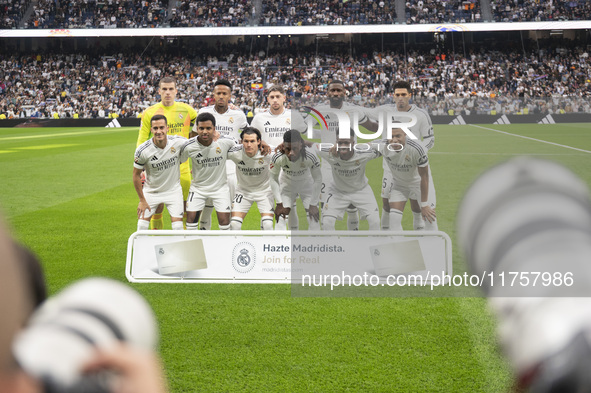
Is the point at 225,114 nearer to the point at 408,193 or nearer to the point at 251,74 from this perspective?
the point at 408,193

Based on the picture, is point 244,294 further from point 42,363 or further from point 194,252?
point 42,363

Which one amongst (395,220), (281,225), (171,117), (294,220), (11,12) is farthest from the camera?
(11,12)

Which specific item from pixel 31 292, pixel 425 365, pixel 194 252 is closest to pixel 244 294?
pixel 194 252

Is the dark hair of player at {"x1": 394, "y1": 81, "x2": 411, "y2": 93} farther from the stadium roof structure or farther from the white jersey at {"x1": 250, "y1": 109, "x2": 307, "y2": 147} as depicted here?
the stadium roof structure

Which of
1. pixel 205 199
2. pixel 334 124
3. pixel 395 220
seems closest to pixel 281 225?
pixel 205 199

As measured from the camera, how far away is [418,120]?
4938 mm

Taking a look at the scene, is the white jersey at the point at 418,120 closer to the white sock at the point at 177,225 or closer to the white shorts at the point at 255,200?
the white shorts at the point at 255,200

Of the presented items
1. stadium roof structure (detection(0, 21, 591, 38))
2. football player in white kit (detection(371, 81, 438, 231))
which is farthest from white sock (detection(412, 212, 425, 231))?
stadium roof structure (detection(0, 21, 591, 38))

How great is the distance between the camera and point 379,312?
4652 millimetres

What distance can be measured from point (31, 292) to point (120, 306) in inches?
5.9

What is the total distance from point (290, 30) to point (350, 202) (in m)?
33.3

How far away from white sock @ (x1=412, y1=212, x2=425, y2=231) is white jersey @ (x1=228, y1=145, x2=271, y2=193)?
6.92 feet

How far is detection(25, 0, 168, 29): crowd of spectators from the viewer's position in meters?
38.7

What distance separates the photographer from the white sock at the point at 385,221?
5.23 metres
